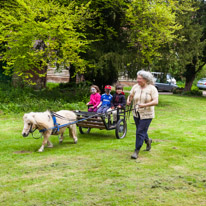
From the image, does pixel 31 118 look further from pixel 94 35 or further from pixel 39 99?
pixel 94 35

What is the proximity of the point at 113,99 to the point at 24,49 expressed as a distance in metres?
7.13

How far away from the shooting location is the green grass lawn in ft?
15.2

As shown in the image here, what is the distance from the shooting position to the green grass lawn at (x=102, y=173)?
15.2 ft

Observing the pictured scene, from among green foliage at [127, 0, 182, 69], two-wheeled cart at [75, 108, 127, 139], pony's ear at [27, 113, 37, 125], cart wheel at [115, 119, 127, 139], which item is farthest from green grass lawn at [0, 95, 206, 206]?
green foliage at [127, 0, 182, 69]

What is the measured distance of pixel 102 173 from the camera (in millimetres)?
5773

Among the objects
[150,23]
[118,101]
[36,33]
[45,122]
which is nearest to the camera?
[45,122]

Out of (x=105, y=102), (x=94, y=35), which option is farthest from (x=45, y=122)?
(x=94, y=35)

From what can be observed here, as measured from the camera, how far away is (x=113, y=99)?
375 inches

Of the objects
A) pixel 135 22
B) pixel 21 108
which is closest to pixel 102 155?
pixel 21 108

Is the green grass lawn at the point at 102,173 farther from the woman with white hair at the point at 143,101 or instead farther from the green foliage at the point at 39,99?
the green foliage at the point at 39,99

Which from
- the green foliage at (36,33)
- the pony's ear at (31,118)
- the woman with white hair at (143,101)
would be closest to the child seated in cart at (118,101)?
the woman with white hair at (143,101)

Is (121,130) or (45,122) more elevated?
(45,122)

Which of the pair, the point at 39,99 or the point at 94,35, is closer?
the point at 39,99

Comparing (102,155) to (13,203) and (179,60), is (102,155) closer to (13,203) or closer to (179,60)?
(13,203)
